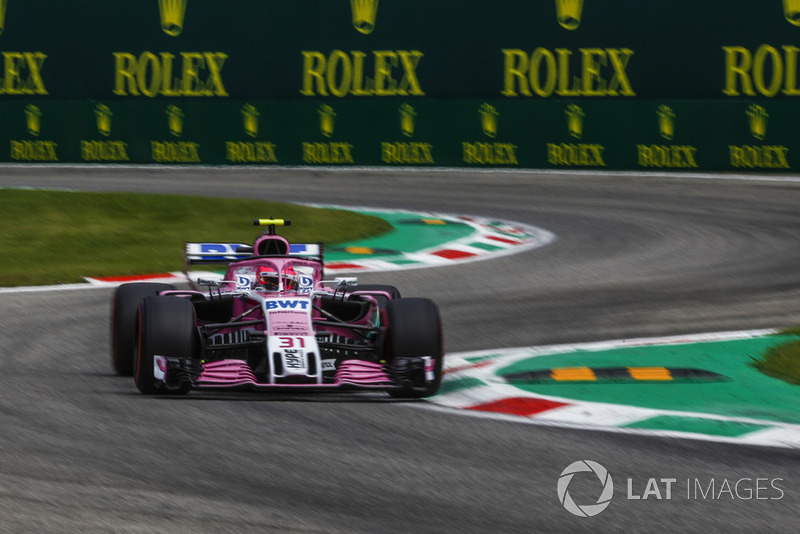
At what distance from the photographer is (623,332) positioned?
34.7ft

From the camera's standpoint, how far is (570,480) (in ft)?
19.7

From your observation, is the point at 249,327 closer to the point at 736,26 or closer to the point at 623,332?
the point at 623,332

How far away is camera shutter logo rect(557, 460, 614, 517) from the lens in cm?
557

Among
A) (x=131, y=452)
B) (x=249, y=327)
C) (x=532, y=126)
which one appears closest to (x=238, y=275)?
(x=249, y=327)

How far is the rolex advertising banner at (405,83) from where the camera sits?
82.6ft

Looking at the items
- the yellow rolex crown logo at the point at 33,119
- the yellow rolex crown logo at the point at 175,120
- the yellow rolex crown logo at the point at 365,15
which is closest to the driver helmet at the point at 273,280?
the yellow rolex crown logo at the point at 365,15

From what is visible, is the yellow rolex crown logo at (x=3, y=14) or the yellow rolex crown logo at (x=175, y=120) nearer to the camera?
the yellow rolex crown logo at (x=175, y=120)

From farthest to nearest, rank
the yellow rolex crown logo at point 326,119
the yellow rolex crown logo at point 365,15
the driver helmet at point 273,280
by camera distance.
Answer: the yellow rolex crown logo at point 365,15
the yellow rolex crown logo at point 326,119
the driver helmet at point 273,280

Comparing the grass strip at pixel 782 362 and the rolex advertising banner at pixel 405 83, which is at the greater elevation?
the rolex advertising banner at pixel 405 83

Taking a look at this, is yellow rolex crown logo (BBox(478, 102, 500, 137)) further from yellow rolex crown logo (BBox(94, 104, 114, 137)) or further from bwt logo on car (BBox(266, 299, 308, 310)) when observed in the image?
bwt logo on car (BBox(266, 299, 308, 310))

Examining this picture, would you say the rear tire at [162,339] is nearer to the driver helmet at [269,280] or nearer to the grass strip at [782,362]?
the driver helmet at [269,280]

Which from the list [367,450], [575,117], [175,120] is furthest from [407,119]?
[367,450]

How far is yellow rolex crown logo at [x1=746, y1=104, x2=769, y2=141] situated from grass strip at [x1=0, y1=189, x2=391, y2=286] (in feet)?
30.2

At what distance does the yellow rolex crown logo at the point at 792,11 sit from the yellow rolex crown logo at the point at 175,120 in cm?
1186
